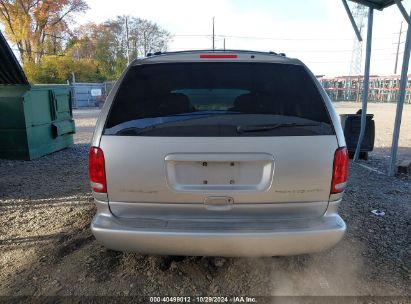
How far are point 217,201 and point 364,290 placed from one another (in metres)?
1.49

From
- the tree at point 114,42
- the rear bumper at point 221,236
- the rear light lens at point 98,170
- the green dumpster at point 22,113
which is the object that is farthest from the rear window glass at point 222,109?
the tree at point 114,42

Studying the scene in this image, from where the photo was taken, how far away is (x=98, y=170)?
2398 mm

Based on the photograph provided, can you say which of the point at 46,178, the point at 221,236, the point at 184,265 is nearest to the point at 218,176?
the point at 221,236

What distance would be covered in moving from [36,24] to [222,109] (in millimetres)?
39623

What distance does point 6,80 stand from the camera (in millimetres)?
7180

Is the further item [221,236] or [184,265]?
[184,265]

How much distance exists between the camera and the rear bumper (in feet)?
7.54

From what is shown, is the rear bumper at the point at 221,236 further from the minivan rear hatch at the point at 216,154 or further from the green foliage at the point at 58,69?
the green foliage at the point at 58,69

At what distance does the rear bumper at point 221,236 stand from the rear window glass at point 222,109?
64 centimetres

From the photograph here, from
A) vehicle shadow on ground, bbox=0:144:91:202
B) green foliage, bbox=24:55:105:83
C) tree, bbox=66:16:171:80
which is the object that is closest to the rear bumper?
vehicle shadow on ground, bbox=0:144:91:202

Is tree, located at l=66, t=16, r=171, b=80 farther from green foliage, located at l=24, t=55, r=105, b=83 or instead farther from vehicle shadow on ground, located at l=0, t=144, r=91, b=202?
vehicle shadow on ground, located at l=0, t=144, r=91, b=202

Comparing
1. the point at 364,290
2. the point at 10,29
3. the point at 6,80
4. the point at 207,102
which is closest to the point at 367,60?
the point at 207,102

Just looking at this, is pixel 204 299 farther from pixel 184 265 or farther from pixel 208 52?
pixel 208 52

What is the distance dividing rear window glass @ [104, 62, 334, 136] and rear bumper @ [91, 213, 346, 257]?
64cm
